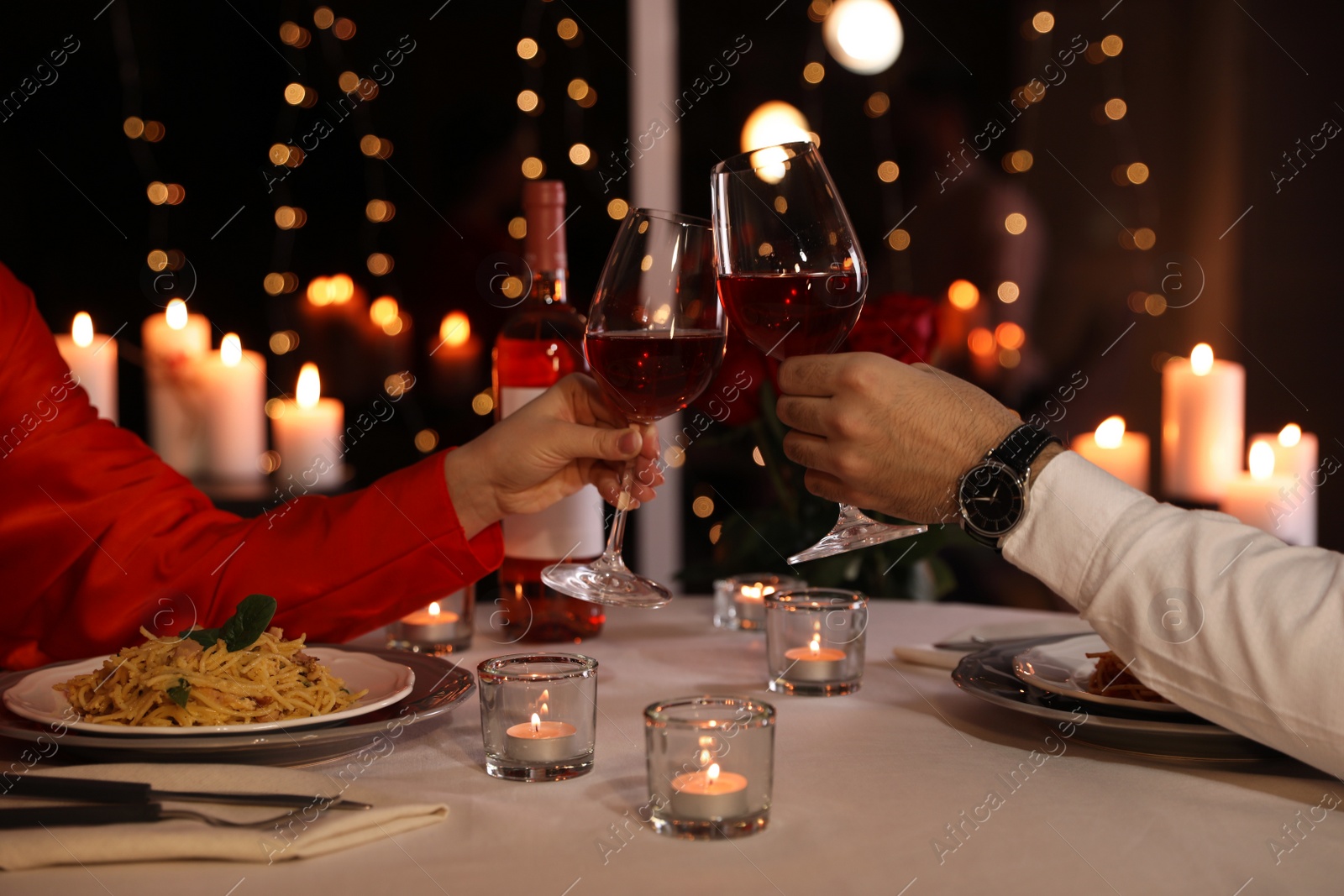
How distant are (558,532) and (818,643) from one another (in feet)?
1.11

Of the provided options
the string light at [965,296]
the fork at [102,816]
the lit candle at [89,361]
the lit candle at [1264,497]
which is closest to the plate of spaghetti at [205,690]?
the fork at [102,816]

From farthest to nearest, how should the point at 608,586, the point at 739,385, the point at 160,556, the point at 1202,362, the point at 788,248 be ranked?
the point at 1202,362 < the point at 739,385 < the point at 160,556 < the point at 608,586 < the point at 788,248

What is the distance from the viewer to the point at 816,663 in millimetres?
1045

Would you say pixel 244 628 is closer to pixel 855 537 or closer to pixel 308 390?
pixel 855 537

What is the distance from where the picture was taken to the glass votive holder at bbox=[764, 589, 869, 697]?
41.0 inches

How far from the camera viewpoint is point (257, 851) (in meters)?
0.64

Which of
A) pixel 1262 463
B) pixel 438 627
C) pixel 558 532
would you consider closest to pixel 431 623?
pixel 438 627

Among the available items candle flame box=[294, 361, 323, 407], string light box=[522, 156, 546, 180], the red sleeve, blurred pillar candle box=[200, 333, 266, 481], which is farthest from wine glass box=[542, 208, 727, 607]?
string light box=[522, 156, 546, 180]

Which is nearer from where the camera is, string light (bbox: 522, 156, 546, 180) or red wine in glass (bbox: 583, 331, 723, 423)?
red wine in glass (bbox: 583, 331, 723, 423)

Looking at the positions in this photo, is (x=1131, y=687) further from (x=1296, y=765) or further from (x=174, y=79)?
(x=174, y=79)

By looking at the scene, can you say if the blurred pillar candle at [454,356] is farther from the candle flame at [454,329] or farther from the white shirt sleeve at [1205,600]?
the white shirt sleeve at [1205,600]

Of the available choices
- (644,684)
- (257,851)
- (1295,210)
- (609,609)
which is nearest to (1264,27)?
(1295,210)

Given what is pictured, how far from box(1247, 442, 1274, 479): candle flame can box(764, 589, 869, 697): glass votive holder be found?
1259mm

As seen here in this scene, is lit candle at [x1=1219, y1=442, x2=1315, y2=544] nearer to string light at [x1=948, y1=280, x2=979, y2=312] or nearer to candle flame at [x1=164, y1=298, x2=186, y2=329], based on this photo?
string light at [x1=948, y1=280, x2=979, y2=312]
